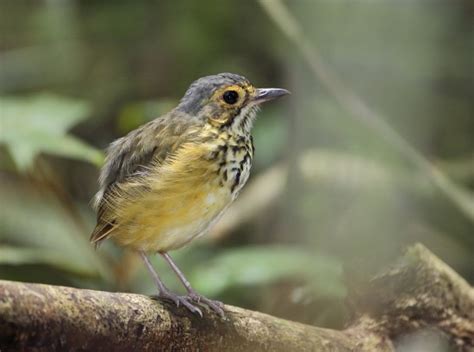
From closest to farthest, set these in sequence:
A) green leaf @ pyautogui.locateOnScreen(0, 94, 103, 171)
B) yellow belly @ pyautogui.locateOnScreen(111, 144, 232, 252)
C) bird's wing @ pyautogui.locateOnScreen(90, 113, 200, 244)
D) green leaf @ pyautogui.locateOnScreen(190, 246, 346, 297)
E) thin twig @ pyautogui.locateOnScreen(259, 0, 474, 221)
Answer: yellow belly @ pyautogui.locateOnScreen(111, 144, 232, 252), bird's wing @ pyautogui.locateOnScreen(90, 113, 200, 244), green leaf @ pyautogui.locateOnScreen(0, 94, 103, 171), green leaf @ pyautogui.locateOnScreen(190, 246, 346, 297), thin twig @ pyautogui.locateOnScreen(259, 0, 474, 221)

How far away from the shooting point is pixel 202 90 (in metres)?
3.83

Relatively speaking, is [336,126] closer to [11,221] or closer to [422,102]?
[422,102]

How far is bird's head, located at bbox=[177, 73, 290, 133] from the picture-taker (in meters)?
3.81

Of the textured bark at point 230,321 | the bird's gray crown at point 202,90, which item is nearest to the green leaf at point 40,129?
the bird's gray crown at point 202,90

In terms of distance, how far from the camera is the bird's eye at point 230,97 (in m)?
3.84

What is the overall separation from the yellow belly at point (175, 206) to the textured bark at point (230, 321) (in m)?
0.39

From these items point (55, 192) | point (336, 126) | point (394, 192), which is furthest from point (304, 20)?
point (55, 192)

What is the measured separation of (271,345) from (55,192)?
2332mm

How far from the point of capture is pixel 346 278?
3.62 m

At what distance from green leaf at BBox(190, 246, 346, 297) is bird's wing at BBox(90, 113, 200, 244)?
4.03 ft

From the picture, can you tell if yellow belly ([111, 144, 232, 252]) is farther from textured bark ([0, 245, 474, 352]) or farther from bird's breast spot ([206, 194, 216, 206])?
textured bark ([0, 245, 474, 352])

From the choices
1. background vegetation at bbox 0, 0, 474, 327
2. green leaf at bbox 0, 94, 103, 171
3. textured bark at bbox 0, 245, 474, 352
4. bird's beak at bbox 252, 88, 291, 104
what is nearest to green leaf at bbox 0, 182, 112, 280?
background vegetation at bbox 0, 0, 474, 327

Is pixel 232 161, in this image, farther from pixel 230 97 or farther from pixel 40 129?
pixel 40 129

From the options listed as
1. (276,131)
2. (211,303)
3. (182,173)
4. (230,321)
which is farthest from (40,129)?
(276,131)
